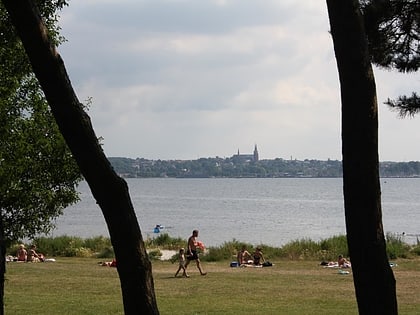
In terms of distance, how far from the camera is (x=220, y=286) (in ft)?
54.5

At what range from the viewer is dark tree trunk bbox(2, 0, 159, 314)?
4809 millimetres

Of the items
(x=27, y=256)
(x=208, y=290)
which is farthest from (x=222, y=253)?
(x=208, y=290)

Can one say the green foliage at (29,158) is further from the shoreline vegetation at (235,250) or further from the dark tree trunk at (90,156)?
the shoreline vegetation at (235,250)

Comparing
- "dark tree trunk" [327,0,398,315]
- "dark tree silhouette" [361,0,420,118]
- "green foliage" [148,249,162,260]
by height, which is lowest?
"green foliage" [148,249,162,260]

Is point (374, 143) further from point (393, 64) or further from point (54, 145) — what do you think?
point (54, 145)

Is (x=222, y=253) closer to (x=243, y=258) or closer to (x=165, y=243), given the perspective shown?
(x=243, y=258)

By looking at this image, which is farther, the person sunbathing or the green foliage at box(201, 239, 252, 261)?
the green foliage at box(201, 239, 252, 261)

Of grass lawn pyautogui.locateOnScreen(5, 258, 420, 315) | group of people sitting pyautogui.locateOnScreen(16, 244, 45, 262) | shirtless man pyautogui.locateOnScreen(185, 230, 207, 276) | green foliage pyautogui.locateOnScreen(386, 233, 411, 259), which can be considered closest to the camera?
grass lawn pyautogui.locateOnScreen(5, 258, 420, 315)

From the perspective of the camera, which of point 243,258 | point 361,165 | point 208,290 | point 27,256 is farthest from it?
point 27,256

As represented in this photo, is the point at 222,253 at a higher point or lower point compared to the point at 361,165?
lower

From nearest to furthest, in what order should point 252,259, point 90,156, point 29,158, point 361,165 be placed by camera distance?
1. point 90,156
2. point 361,165
3. point 29,158
4. point 252,259

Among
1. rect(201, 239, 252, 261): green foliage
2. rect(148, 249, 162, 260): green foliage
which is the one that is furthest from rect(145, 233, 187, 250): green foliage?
rect(148, 249, 162, 260): green foliage

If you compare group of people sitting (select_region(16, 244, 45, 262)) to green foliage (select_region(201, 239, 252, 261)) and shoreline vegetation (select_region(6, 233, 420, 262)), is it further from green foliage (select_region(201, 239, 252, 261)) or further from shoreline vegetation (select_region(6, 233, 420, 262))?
green foliage (select_region(201, 239, 252, 261))

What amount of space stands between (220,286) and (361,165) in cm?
1201
